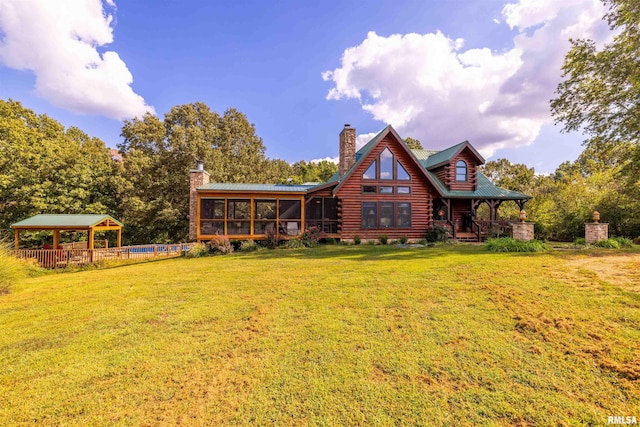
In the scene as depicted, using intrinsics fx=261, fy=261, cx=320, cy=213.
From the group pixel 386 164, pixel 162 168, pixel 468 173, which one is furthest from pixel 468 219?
pixel 162 168

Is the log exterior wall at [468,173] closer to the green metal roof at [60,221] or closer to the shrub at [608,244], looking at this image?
the shrub at [608,244]

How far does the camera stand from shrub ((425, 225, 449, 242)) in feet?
54.6

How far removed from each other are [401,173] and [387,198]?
1.96m

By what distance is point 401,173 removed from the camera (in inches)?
698

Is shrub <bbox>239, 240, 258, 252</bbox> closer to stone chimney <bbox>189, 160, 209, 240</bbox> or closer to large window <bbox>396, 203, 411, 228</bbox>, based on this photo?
stone chimney <bbox>189, 160, 209, 240</bbox>

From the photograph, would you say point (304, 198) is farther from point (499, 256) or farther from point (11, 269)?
point (11, 269)

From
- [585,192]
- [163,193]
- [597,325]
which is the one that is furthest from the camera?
[163,193]

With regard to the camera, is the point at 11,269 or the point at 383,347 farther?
the point at 11,269

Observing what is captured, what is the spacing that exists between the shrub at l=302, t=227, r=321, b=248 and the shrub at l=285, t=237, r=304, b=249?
0.74 ft

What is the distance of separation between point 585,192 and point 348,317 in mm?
24068

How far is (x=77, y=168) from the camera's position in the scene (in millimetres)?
22234

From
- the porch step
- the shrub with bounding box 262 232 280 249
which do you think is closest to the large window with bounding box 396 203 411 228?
the porch step

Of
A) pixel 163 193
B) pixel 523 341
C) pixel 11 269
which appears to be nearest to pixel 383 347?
pixel 523 341

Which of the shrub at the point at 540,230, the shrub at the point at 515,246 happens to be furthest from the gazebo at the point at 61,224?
the shrub at the point at 540,230
